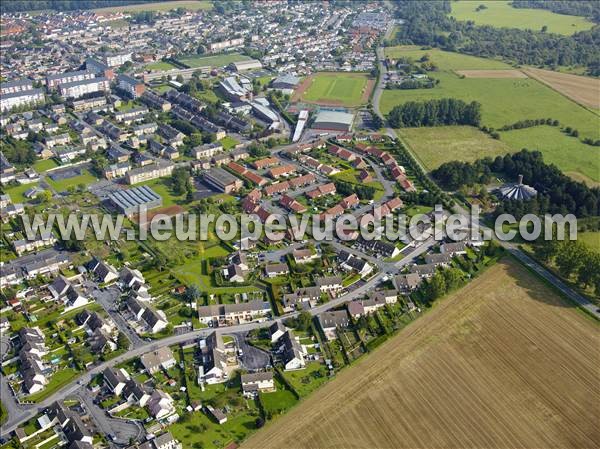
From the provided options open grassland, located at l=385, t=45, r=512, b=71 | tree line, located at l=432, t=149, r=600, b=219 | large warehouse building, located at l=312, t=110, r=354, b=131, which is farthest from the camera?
open grassland, located at l=385, t=45, r=512, b=71

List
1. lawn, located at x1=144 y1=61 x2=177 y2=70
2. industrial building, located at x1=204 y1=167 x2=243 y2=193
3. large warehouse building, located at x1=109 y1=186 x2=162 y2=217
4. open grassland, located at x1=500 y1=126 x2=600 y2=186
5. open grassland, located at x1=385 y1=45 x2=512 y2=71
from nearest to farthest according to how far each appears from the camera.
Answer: large warehouse building, located at x1=109 y1=186 x2=162 y2=217, industrial building, located at x1=204 y1=167 x2=243 y2=193, open grassland, located at x1=500 y1=126 x2=600 y2=186, lawn, located at x1=144 y1=61 x2=177 y2=70, open grassland, located at x1=385 y1=45 x2=512 y2=71

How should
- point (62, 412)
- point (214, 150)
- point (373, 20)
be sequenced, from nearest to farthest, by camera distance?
1. point (62, 412)
2. point (214, 150)
3. point (373, 20)

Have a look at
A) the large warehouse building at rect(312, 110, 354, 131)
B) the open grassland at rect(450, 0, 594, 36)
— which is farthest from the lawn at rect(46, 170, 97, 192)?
the open grassland at rect(450, 0, 594, 36)

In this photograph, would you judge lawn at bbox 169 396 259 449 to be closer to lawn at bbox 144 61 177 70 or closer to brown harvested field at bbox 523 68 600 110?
brown harvested field at bbox 523 68 600 110

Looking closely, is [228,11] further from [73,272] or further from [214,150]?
[73,272]

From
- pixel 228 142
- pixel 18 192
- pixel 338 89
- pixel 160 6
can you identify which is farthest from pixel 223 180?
pixel 160 6

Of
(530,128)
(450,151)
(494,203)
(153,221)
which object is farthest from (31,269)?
(530,128)
